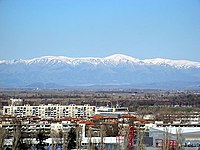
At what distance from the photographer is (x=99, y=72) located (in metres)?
77.8

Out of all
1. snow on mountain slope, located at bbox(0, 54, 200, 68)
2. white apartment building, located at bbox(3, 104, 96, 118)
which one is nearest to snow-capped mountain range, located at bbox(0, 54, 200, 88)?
snow on mountain slope, located at bbox(0, 54, 200, 68)

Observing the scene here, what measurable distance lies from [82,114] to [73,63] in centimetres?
6714

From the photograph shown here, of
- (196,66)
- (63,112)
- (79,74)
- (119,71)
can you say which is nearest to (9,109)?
(63,112)

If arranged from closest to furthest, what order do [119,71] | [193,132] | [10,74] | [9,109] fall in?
[193,132]
[9,109]
[10,74]
[119,71]

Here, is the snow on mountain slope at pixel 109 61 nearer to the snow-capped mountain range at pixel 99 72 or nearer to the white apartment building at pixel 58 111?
the snow-capped mountain range at pixel 99 72

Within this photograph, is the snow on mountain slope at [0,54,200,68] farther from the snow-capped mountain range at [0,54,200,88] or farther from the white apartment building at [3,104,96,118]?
the white apartment building at [3,104,96,118]

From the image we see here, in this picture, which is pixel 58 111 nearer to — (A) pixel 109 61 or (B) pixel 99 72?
(B) pixel 99 72

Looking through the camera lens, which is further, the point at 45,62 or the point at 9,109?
the point at 45,62

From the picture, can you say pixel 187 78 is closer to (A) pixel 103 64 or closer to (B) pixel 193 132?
(A) pixel 103 64

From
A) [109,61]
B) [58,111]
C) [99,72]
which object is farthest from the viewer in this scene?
[109,61]

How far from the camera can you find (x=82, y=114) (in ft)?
57.6

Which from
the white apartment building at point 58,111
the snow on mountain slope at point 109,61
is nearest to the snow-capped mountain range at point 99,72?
the snow on mountain slope at point 109,61

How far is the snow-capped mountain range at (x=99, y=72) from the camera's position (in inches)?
2677

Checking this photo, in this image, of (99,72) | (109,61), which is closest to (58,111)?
(99,72)
